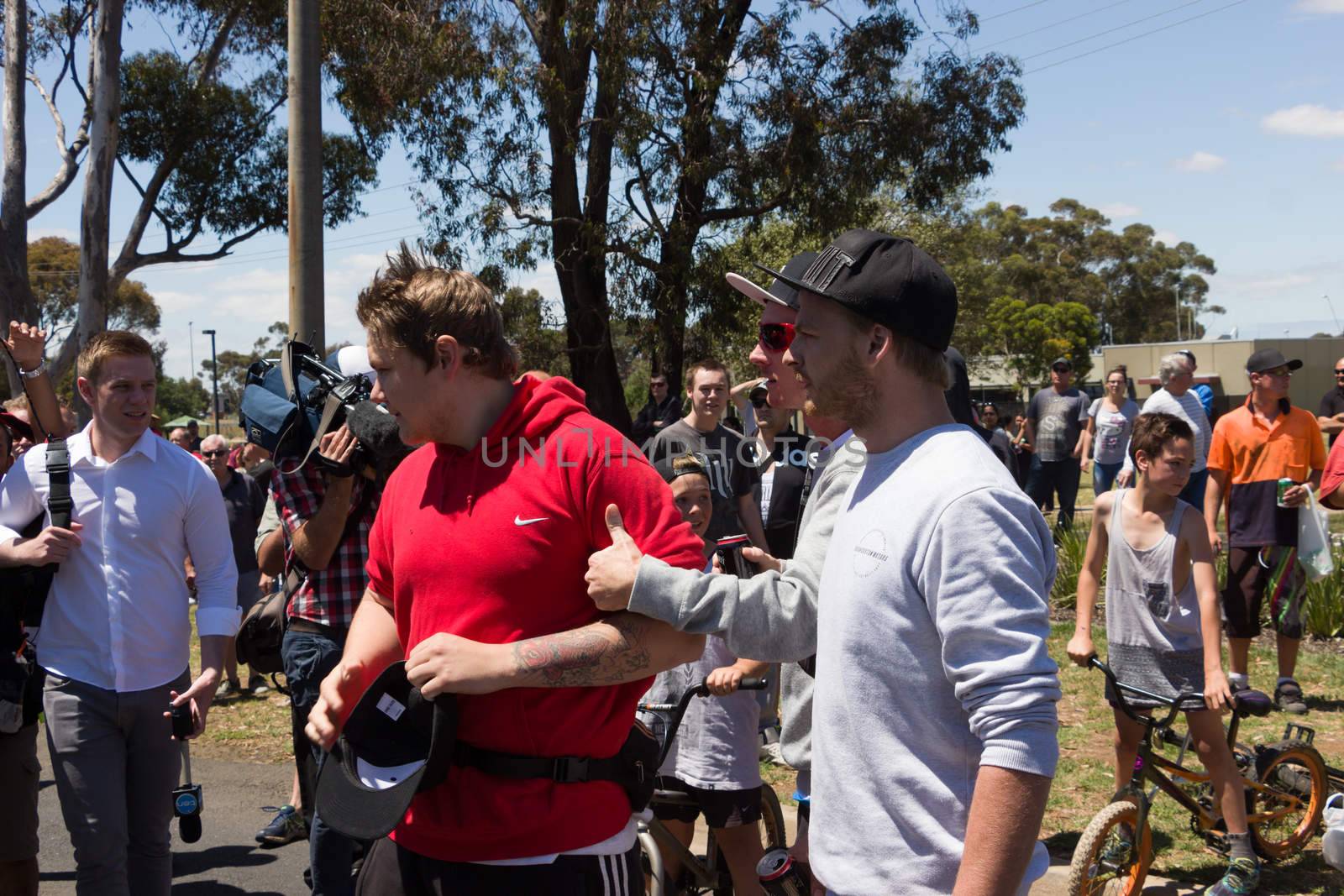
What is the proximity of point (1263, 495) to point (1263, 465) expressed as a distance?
200 millimetres

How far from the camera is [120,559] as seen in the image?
12.7 feet

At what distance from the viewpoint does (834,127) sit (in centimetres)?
1642

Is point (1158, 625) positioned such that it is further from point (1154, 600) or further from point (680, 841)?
point (680, 841)

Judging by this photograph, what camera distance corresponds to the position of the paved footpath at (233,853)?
5.08 m

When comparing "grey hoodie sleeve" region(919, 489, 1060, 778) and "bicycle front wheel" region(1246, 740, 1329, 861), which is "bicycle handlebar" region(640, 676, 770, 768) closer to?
"grey hoodie sleeve" region(919, 489, 1060, 778)

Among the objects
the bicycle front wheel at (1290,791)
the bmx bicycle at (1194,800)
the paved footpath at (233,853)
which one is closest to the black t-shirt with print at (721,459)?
the paved footpath at (233,853)

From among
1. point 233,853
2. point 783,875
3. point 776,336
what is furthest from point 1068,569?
point 776,336

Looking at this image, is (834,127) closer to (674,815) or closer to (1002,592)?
(674,815)

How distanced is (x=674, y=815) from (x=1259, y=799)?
255 cm

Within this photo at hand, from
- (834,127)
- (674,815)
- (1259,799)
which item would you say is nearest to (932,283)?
(674,815)

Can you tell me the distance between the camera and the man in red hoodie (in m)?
2.20

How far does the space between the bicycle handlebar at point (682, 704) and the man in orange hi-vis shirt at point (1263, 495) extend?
4547 millimetres

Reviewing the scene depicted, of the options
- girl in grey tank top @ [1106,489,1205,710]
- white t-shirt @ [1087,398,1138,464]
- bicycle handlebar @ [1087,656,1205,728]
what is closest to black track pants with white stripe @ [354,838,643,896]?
bicycle handlebar @ [1087,656,1205,728]

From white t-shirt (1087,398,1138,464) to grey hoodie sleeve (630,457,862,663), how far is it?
10.9 metres
